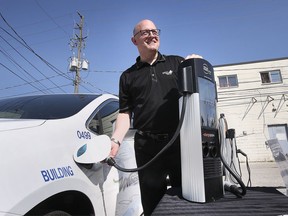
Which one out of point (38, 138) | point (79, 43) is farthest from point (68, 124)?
point (79, 43)

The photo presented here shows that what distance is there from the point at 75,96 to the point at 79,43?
57.5ft

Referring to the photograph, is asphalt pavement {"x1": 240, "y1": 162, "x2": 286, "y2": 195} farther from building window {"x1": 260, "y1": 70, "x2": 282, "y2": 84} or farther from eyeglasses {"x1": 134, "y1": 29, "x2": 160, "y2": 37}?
building window {"x1": 260, "y1": 70, "x2": 282, "y2": 84}

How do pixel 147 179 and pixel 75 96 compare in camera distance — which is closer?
pixel 147 179

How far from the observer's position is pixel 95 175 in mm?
1858

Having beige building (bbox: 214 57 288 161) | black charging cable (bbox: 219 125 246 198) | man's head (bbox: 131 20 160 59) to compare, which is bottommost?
black charging cable (bbox: 219 125 246 198)

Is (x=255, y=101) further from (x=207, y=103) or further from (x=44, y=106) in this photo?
(x=207, y=103)

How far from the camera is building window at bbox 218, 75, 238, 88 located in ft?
57.6

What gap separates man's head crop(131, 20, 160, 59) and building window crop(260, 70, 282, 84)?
1724cm

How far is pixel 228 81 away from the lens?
17672 mm

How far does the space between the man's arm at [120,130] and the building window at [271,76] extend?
56.7ft

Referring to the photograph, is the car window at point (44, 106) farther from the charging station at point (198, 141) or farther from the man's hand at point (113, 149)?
the charging station at point (198, 141)

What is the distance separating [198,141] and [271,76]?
18031 millimetres

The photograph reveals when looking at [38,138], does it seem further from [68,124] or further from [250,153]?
[250,153]

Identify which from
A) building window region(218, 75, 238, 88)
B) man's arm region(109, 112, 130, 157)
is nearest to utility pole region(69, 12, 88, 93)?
building window region(218, 75, 238, 88)
